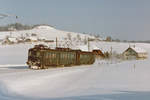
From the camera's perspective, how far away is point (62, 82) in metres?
13.7

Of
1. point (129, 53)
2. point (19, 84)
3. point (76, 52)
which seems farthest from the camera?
point (129, 53)

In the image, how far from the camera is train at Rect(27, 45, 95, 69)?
26.3 m

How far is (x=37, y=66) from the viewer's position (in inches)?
1033

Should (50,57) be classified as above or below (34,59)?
above

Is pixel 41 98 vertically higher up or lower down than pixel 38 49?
lower down

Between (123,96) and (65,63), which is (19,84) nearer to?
(123,96)

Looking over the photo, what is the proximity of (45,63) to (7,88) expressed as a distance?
15.2 m

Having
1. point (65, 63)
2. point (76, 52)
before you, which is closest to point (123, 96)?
point (65, 63)

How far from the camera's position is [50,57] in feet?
90.9

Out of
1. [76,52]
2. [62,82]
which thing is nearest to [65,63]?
[76,52]

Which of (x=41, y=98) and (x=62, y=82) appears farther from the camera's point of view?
(x=62, y=82)

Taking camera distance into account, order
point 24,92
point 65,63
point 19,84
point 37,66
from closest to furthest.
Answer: point 24,92
point 19,84
point 37,66
point 65,63

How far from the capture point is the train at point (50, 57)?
2627 cm

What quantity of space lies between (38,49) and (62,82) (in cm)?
1379
